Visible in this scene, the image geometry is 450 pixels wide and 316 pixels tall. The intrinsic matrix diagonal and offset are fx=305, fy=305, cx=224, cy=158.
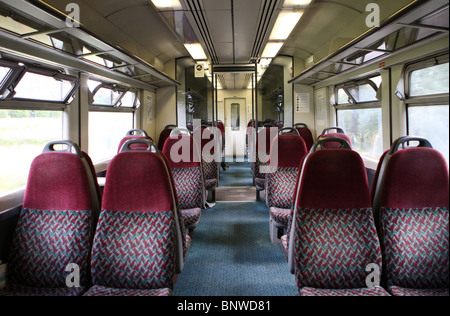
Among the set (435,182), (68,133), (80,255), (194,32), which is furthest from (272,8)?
(80,255)

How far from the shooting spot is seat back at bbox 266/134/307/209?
377 cm

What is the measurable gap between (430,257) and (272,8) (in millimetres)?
3547

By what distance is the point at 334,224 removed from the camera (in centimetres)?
177

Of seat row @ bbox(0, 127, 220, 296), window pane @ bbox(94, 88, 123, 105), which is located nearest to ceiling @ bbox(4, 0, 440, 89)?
window pane @ bbox(94, 88, 123, 105)

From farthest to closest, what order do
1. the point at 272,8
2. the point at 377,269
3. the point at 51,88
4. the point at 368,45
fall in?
the point at 272,8, the point at 51,88, the point at 368,45, the point at 377,269

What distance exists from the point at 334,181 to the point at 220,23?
415 centimetres

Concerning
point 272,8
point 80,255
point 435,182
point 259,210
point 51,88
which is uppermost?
point 272,8

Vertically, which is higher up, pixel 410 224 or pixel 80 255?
pixel 410 224

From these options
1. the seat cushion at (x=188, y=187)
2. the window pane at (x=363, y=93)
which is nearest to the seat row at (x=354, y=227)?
the seat cushion at (x=188, y=187)

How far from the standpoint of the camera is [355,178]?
67.7 inches

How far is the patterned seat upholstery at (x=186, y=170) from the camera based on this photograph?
3656 mm

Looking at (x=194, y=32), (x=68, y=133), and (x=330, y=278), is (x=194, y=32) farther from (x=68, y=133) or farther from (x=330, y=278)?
(x=330, y=278)

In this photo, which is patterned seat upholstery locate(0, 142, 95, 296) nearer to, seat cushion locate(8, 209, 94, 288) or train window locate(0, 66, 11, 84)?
seat cushion locate(8, 209, 94, 288)

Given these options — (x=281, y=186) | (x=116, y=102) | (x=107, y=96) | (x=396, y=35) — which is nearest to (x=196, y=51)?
(x=116, y=102)
